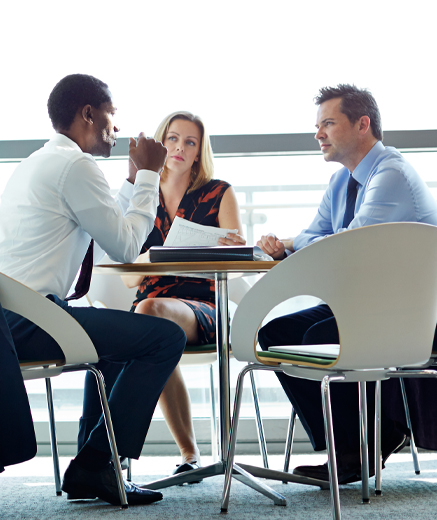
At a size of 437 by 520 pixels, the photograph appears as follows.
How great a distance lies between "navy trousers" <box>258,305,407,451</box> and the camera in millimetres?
1843

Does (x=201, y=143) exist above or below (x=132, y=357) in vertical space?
above

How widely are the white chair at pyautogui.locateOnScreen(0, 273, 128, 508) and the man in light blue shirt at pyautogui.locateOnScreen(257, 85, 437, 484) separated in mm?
618

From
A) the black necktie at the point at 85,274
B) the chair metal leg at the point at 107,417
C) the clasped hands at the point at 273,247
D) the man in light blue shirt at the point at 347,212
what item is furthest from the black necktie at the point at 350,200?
the chair metal leg at the point at 107,417

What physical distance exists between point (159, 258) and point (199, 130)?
127cm

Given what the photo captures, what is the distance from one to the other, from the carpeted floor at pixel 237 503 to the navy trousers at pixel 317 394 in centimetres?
18

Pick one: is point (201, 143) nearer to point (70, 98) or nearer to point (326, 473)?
point (70, 98)

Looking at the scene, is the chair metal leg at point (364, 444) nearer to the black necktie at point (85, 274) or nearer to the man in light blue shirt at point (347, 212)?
the man in light blue shirt at point (347, 212)

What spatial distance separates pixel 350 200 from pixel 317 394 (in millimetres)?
822

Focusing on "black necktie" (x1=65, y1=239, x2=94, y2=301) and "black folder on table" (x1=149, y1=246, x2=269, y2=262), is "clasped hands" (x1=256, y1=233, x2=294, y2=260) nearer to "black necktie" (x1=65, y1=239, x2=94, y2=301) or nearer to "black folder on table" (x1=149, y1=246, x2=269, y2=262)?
"black folder on table" (x1=149, y1=246, x2=269, y2=262)

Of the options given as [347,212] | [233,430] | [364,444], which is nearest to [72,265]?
[233,430]

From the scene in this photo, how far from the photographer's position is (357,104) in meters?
2.36

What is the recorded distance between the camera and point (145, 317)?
163 centimetres

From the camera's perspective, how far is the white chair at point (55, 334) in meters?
1.42

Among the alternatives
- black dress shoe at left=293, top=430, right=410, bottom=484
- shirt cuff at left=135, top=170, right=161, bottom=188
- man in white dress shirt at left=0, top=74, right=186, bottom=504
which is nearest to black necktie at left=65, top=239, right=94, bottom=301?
man in white dress shirt at left=0, top=74, right=186, bottom=504
